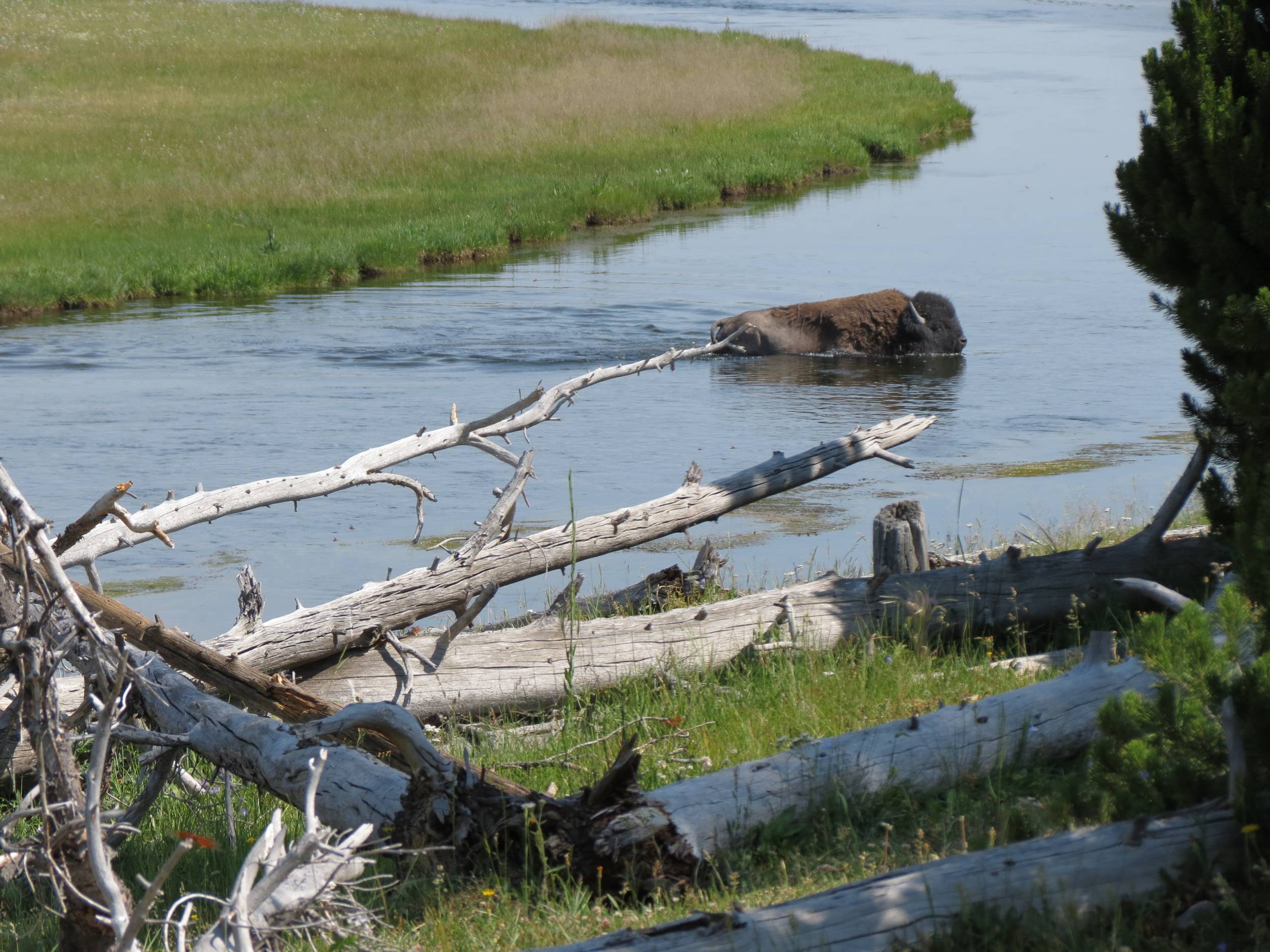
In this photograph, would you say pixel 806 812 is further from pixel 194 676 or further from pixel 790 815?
pixel 194 676

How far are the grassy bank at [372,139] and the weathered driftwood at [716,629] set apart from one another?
16.6 m

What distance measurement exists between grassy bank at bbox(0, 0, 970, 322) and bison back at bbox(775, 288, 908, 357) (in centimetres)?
821

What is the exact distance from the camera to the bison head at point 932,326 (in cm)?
1841

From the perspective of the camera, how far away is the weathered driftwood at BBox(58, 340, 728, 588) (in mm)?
6875

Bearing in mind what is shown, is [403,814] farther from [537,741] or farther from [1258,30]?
[1258,30]

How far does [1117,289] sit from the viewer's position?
2312cm

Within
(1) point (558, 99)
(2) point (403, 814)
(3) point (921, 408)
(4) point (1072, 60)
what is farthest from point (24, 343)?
(4) point (1072, 60)

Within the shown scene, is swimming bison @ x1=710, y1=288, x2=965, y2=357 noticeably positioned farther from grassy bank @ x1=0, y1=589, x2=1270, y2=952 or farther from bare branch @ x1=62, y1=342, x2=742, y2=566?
grassy bank @ x1=0, y1=589, x2=1270, y2=952

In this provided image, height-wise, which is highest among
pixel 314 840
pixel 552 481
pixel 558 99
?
pixel 558 99

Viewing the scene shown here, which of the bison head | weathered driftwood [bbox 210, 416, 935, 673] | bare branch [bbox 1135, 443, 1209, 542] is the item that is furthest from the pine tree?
the bison head

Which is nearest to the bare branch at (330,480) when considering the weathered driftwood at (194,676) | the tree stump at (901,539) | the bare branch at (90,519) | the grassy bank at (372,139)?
the bare branch at (90,519)

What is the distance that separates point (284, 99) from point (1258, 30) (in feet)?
126

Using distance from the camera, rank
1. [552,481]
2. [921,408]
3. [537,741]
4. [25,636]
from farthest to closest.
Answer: [921,408]
[552,481]
[537,741]
[25,636]

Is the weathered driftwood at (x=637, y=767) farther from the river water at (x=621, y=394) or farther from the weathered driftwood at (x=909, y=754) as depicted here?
the river water at (x=621, y=394)
